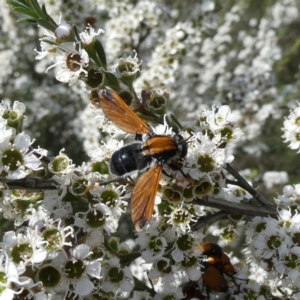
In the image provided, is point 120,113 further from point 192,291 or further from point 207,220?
point 192,291

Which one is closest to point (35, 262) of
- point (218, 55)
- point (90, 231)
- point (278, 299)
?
point (90, 231)

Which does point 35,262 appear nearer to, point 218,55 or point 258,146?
point 258,146

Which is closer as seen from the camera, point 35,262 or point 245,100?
point 35,262

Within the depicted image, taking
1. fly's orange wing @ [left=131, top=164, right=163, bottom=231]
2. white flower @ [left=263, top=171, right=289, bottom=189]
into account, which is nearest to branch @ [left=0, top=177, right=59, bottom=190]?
fly's orange wing @ [left=131, top=164, right=163, bottom=231]

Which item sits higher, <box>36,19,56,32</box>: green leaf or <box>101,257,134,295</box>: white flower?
<box>36,19,56,32</box>: green leaf

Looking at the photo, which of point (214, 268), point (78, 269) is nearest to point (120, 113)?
point (78, 269)

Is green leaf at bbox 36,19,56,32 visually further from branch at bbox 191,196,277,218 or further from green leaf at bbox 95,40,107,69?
branch at bbox 191,196,277,218

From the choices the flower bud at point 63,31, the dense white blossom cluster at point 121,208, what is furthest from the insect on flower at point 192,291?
the flower bud at point 63,31
